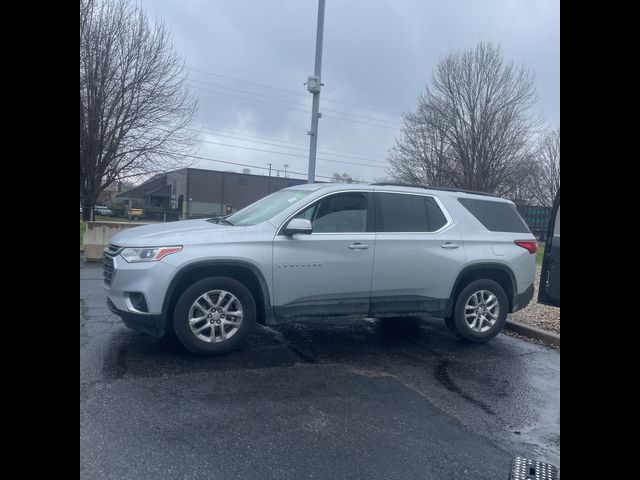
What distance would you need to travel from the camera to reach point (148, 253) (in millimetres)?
5363

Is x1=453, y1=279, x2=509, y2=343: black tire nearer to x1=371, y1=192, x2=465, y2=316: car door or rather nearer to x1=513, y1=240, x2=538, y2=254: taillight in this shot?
x1=371, y1=192, x2=465, y2=316: car door

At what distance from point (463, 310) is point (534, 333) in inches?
57.4

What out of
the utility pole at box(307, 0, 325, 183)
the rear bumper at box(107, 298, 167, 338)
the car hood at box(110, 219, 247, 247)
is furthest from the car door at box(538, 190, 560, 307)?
the utility pole at box(307, 0, 325, 183)

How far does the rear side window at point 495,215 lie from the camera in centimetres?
695

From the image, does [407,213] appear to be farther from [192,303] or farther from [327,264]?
[192,303]

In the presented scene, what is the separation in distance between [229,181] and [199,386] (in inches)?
1776

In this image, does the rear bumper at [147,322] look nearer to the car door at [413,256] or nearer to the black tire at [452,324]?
the car door at [413,256]

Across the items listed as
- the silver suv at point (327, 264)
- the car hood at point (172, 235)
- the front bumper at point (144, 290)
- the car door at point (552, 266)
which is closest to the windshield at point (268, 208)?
the silver suv at point (327, 264)

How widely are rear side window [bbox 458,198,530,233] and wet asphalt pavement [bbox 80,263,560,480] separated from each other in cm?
153

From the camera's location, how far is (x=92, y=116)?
18406 millimetres

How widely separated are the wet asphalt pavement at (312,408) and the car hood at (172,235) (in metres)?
1.13
